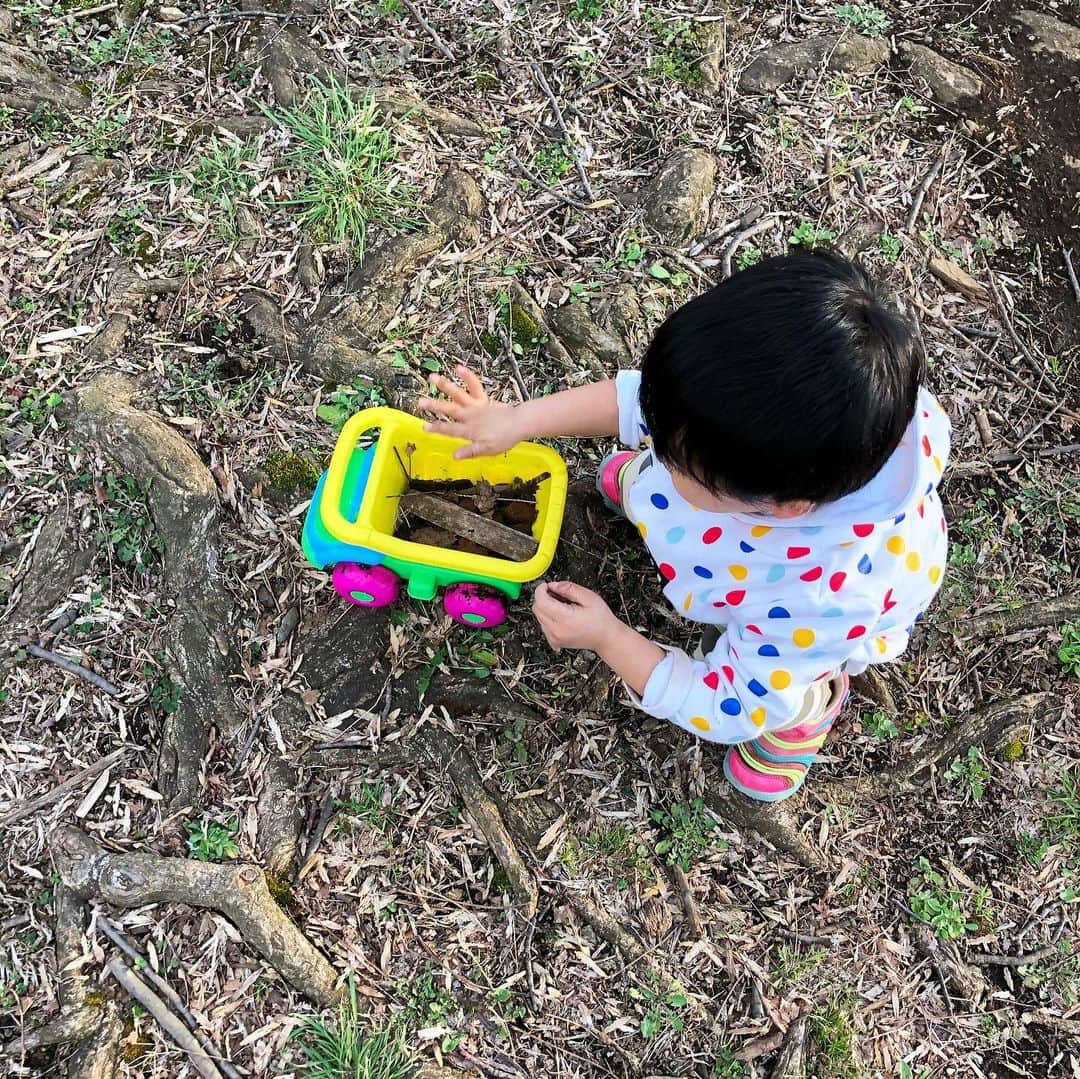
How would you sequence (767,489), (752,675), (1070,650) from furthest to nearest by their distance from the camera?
(1070,650) → (752,675) → (767,489)

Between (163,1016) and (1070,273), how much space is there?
377cm

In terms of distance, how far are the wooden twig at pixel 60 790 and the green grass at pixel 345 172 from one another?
1.77 meters

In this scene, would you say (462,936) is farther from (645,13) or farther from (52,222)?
(645,13)

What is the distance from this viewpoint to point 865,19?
3.62m

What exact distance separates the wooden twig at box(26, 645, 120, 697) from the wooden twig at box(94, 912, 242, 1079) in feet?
2.00

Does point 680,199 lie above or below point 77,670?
above

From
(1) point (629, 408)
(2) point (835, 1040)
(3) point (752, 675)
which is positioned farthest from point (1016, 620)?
(1) point (629, 408)

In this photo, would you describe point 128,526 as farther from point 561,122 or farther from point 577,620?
point 561,122

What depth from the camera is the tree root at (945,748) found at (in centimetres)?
266

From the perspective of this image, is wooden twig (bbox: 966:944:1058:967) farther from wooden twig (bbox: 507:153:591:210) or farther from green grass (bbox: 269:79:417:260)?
green grass (bbox: 269:79:417:260)

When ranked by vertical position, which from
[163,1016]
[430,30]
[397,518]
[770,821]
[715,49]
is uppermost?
[715,49]

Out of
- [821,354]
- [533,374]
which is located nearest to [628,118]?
[533,374]

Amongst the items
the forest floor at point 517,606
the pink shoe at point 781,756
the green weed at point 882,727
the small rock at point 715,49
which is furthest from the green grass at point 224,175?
the green weed at point 882,727

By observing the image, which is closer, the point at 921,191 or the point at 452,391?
the point at 452,391
